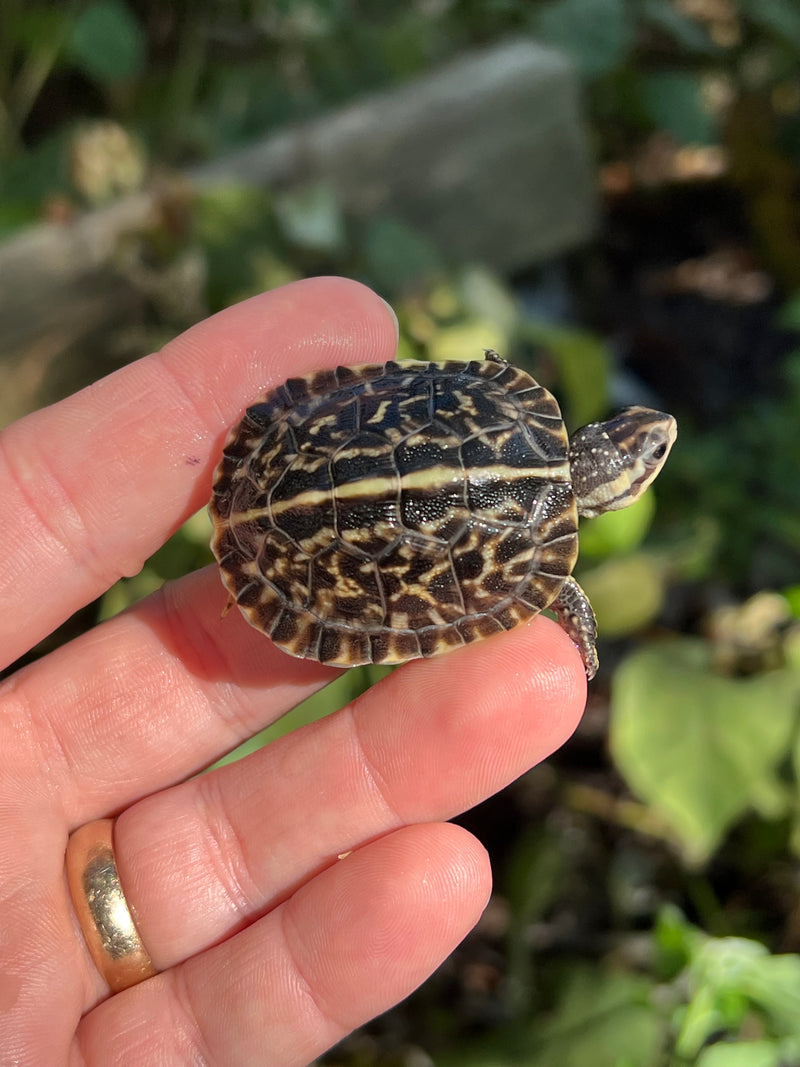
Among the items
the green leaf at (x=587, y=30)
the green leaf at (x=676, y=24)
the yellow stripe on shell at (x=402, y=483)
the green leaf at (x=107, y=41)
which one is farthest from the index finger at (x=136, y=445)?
the green leaf at (x=676, y=24)

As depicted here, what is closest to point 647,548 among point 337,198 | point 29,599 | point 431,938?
point 431,938

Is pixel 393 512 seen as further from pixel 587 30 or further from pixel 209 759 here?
pixel 587 30

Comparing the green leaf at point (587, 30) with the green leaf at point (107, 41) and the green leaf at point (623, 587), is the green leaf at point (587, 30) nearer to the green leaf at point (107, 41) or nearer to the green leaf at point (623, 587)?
the green leaf at point (107, 41)

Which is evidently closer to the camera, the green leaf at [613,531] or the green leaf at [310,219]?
the green leaf at [613,531]

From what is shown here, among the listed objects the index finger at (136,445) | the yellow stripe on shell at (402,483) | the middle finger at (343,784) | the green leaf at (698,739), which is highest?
the index finger at (136,445)

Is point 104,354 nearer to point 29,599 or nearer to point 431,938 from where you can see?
point 29,599

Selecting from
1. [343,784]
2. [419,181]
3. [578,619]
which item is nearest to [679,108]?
[419,181]
